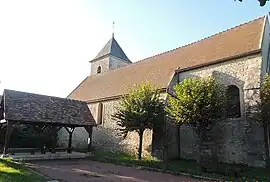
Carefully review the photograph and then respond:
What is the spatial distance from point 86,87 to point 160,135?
15384 mm

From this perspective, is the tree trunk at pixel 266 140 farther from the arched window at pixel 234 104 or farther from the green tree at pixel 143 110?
the green tree at pixel 143 110

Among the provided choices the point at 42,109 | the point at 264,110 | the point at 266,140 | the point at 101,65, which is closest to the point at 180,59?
the point at 264,110

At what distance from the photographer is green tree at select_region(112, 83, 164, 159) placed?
15766 mm

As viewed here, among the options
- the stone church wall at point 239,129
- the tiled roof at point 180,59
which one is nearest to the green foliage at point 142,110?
the stone church wall at point 239,129

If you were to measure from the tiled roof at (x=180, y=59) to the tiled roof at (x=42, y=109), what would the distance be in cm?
340

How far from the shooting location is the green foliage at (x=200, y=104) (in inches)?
528

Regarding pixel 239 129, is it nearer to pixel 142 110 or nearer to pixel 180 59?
pixel 142 110

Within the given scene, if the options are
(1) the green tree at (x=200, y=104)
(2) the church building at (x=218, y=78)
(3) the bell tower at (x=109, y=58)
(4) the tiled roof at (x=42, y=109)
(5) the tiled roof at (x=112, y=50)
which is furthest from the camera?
(5) the tiled roof at (x=112, y=50)

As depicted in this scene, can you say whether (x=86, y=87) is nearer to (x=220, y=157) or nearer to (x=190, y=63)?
(x=190, y=63)

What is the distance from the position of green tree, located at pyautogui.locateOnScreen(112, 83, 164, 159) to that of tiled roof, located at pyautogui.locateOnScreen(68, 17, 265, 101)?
6.55 ft

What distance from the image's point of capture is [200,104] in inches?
528

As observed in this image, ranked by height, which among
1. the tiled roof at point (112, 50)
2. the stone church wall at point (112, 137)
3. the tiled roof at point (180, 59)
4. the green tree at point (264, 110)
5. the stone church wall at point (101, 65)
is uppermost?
the tiled roof at point (112, 50)

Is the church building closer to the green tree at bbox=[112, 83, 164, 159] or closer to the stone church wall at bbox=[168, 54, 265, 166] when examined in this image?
the stone church wall at bbox=[168, 54, 265, 166]

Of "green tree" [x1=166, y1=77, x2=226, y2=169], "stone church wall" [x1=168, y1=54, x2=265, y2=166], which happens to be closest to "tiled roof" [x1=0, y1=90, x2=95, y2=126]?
"stone church wall" [x1=168, y1=54, x2=265, y2=166]
